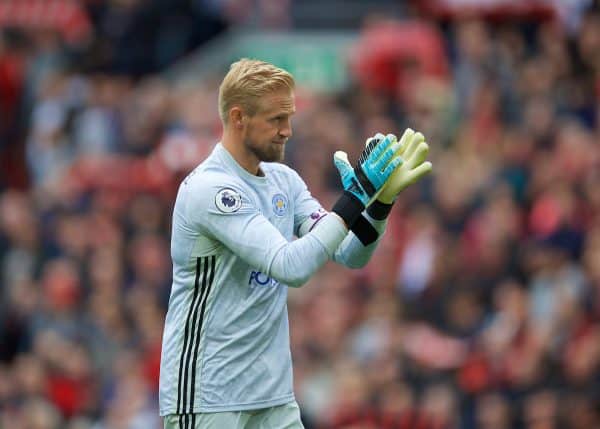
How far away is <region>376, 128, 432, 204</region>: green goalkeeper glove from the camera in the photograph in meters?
5.83

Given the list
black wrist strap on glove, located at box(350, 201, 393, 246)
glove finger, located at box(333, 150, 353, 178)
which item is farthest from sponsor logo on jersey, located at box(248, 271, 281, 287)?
glove finger, located at box(333, 150, 353, 178)

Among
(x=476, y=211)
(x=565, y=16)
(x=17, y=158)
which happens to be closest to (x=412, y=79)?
(x=565, y=16)

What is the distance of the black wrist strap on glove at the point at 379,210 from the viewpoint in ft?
19.5

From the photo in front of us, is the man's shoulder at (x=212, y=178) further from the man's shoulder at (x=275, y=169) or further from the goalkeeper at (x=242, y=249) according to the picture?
the man's shoulder at (x=275, y=169)

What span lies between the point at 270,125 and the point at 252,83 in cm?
17

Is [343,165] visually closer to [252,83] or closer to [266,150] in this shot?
[266,150]

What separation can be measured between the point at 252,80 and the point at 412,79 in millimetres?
8712

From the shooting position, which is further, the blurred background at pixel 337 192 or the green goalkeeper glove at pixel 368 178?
the blurred background at pixel 337 192

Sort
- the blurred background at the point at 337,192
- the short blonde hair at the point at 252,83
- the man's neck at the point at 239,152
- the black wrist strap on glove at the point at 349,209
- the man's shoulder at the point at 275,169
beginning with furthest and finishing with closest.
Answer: the blurred background at the point at 337,192, the man's shoulder at the point at 275,169, the man's neck at the point at 239,152, the short blonde hair at the point at 252,83, the black wrist strap on glove at the point at 349,209

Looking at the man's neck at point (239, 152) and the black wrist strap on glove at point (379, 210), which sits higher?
the man's neck at point (239, 152)

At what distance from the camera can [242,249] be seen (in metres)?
5.71

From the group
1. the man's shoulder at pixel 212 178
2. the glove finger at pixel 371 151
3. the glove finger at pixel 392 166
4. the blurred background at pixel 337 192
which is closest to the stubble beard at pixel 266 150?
the man's shoulder at pixel 212 178

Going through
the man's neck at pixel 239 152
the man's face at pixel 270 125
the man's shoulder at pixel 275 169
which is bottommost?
the man's shoulder at pixel 275 169

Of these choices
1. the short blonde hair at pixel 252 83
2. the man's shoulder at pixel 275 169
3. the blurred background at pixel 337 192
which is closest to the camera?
the short blonde hair at pixel 252 83
